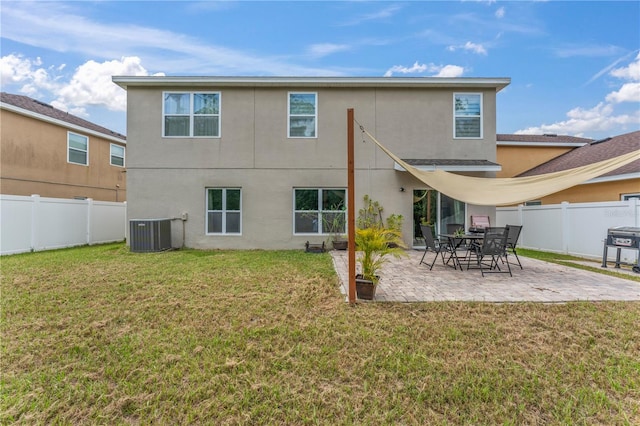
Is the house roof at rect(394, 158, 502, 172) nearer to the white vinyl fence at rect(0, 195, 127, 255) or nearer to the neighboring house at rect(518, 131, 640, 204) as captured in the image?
the neighboring house at rect(518, 131, 640, 204)

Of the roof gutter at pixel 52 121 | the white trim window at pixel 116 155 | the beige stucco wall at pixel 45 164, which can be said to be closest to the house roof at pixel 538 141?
the roof gutter at pixel 52 121

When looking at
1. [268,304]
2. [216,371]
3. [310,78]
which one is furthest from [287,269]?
[310,78]

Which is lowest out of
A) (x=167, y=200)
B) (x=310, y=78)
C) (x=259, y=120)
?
(x=167, y=200)

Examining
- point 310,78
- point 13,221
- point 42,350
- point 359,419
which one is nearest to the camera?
point 359,419

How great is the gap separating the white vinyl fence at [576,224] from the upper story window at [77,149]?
20815 millimetres

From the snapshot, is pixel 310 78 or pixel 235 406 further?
pixel 310 78

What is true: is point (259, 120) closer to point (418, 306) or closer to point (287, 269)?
point (287, 269)

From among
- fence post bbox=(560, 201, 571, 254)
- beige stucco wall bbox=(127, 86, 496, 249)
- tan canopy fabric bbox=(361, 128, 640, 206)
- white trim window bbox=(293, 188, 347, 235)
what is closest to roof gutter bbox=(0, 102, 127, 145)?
beige stucco wall bbox=(127, 86, 496, 249)

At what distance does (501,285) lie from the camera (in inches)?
227

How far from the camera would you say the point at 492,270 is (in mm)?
7148

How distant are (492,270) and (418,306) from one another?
368 centimetres

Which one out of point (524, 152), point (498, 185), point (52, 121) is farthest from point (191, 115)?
point (524, 152)

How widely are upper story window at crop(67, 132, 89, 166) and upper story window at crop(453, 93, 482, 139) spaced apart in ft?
58.9

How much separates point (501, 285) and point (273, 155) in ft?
26.2
